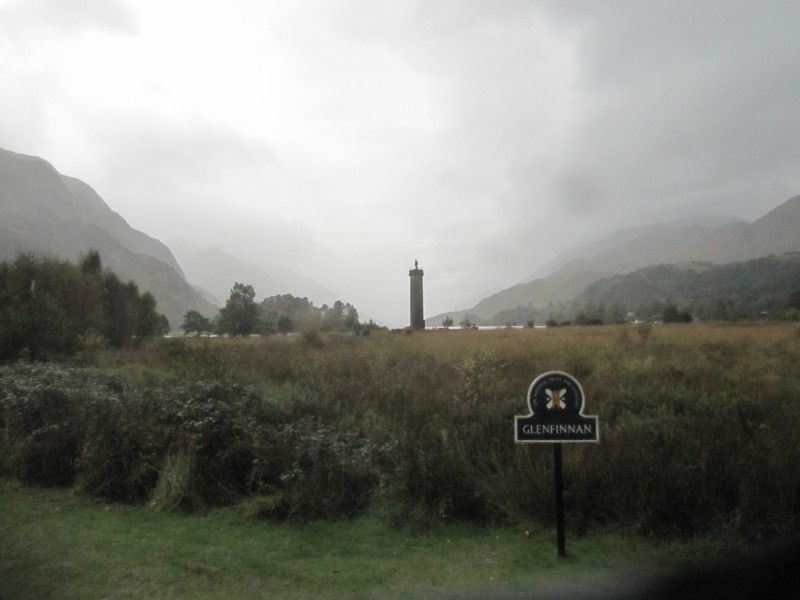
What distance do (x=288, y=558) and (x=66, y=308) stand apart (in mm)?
19248

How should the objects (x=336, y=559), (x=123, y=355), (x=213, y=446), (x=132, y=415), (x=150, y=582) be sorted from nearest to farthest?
(x=150, y=582) → (x=336, y=559) → (x=213, y=446) → (x=132, y=415) → (x=123, y=355)

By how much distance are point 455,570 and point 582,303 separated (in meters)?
36.2

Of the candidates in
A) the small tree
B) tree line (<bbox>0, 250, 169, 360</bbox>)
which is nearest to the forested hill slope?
the small tree

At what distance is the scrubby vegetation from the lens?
5531 millimetres

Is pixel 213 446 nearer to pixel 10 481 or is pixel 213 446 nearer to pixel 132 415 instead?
pixel 132 415

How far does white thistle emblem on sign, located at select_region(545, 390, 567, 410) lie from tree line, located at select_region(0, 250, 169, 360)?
13.6 meters

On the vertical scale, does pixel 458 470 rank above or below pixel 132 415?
below

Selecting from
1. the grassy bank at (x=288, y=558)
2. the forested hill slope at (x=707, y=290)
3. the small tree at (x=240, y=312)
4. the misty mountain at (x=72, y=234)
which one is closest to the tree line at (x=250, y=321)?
the small tree at (x=240, y=312)

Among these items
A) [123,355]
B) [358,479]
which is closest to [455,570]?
[358,479]

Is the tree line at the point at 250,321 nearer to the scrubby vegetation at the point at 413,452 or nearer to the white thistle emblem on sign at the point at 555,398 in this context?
the scrubby vegetation at the point at 413,452

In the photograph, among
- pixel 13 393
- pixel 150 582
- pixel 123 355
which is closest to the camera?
pixel 150 582

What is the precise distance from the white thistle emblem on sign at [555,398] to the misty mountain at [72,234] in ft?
71.8

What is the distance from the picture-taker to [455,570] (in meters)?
4.64

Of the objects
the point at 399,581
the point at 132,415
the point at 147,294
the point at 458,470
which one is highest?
the point at 147,294
